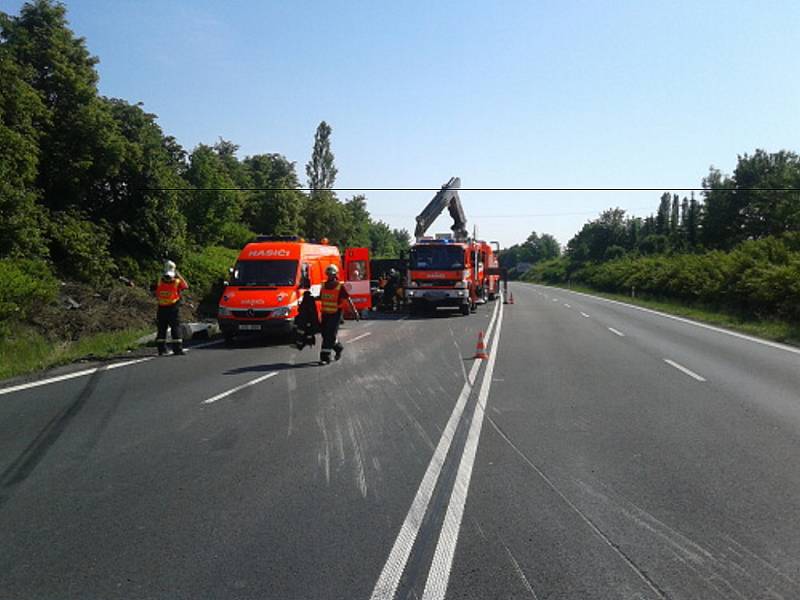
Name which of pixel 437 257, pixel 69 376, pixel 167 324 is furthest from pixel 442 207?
pixel 69 376

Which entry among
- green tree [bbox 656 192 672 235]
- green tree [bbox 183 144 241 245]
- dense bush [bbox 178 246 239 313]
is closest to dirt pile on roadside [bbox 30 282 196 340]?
dense bush [bbox 178 246 239 313]

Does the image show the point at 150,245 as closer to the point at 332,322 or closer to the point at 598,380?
the point at 332,322

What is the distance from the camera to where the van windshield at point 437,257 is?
28.3 meters

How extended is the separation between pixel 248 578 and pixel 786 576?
3131 millimetres

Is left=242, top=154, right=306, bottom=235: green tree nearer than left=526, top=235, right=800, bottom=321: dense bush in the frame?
No

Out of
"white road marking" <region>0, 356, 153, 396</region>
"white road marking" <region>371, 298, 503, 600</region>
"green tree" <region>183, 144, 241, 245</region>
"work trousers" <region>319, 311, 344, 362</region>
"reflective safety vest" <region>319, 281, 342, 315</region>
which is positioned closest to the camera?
"white road marking" <region>371, 298, 503, 600</region>

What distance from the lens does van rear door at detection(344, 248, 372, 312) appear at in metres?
26.0

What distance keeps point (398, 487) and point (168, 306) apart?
10048 millimetres

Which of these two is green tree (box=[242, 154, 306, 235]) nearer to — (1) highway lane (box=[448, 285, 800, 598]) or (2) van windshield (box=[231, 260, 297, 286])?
(2) van windshield (box=[231, 260, 297, 286])

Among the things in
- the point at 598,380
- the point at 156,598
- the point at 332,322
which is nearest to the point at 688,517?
the point at 156,598

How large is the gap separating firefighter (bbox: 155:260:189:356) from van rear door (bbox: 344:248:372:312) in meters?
11.6

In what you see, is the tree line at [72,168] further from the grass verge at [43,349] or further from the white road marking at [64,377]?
the white road marking at [64,377]

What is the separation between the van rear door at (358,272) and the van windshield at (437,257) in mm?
2827

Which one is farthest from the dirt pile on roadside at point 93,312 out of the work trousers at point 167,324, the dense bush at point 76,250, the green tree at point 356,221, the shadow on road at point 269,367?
the green tree at point 356,221
